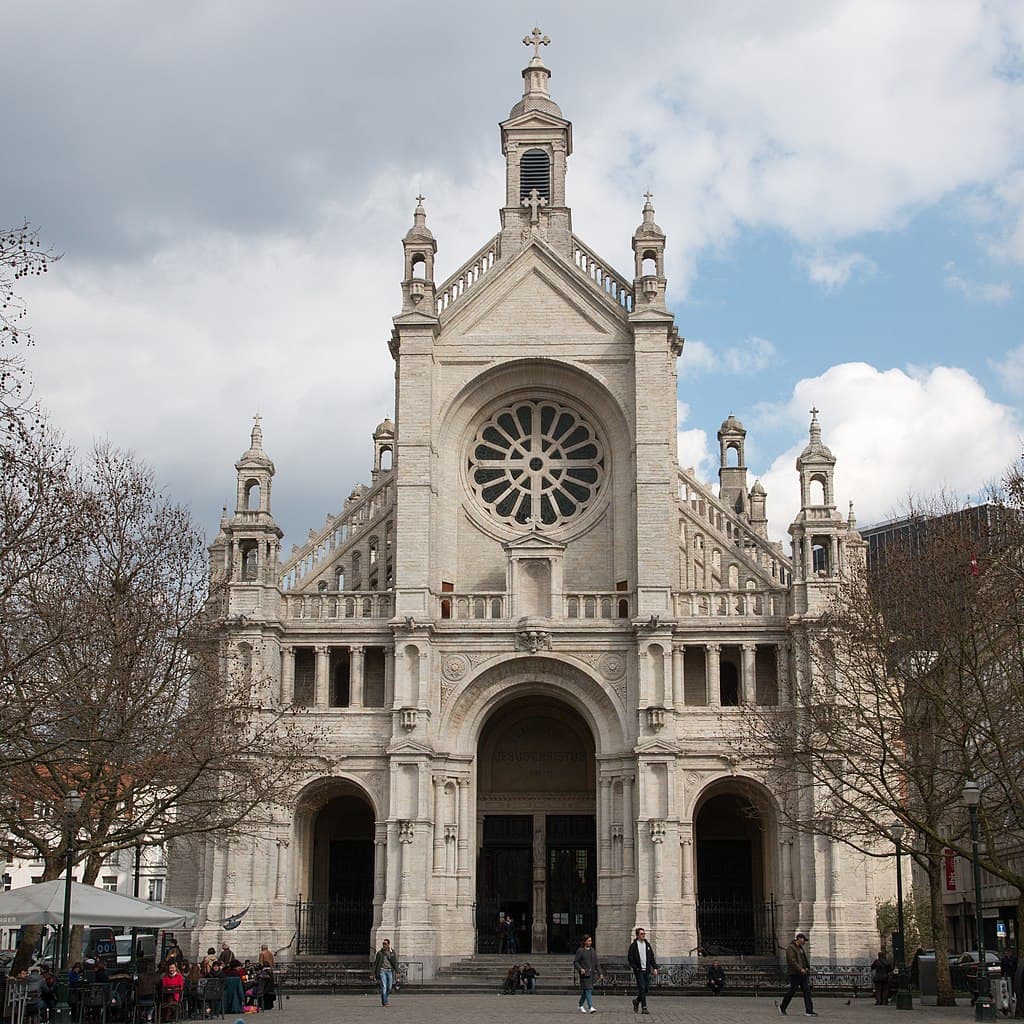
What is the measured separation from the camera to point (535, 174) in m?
57.7

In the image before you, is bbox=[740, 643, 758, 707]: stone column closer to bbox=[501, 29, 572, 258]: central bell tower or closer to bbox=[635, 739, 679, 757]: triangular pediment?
bbox=[635, 739, 679, 757]: triangular pediment

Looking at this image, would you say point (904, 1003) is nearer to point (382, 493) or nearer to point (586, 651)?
point (586, 651)

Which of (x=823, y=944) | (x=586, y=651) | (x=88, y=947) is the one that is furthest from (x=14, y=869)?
(x=823, y=944)

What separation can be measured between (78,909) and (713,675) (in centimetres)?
2480

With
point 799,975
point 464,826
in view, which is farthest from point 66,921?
point 464,826

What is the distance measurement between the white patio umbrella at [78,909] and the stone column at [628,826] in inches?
764

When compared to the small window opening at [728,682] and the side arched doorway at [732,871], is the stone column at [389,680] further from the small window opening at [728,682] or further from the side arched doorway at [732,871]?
the small window opening at [728,682]

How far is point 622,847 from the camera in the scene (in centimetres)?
4909

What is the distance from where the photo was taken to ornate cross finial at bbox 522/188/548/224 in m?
55.7

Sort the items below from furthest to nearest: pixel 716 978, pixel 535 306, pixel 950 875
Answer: pixel 950 875 < pixel 535 306 < pixel 716 978

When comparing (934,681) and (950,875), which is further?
(950,875)

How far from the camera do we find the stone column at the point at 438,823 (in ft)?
162

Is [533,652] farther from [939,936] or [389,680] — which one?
[939,936]

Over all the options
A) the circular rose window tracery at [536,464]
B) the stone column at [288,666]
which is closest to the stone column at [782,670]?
the circular rose window tracery at [536,464]
